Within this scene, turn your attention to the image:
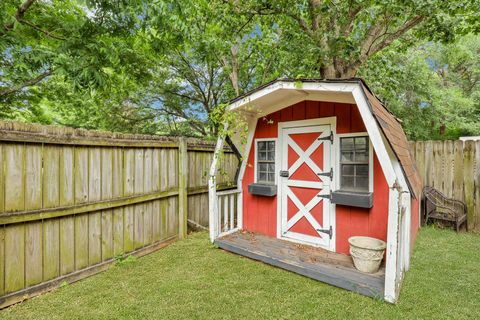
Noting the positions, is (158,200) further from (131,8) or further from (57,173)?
(131,8)

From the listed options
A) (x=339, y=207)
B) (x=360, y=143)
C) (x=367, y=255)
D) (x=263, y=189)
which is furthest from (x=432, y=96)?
(x=367, y=255)

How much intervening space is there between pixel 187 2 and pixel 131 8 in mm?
1024

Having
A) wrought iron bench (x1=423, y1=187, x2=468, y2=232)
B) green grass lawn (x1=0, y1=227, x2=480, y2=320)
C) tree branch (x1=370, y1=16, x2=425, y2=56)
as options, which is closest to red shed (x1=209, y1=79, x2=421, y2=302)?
green grass lawn (x1=0, y1=227, x2=480, y2=320)

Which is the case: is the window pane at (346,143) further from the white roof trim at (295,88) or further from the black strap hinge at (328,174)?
the white roof trim at (295,88)

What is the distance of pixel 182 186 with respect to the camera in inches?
173

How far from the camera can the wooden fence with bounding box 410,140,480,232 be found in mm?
4883

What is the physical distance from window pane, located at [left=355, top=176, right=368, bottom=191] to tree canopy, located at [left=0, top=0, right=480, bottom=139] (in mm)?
2320

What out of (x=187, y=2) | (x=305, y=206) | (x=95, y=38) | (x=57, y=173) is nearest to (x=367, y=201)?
(x=305, y=206)

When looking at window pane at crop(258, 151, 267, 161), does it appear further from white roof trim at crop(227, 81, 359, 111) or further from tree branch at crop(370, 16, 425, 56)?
tree branch at crop(370, 16, 425, 56)

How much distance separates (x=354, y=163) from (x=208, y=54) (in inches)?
181

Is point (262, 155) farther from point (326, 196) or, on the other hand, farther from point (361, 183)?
point (361, 183)

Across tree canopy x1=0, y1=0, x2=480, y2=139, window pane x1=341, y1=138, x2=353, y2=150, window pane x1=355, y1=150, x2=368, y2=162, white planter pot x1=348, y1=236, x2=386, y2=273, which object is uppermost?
tree canopy x1=0, y1=0, x2=480, y2=139

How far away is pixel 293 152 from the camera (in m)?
4.10

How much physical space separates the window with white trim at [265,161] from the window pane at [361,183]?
1.38 meters
